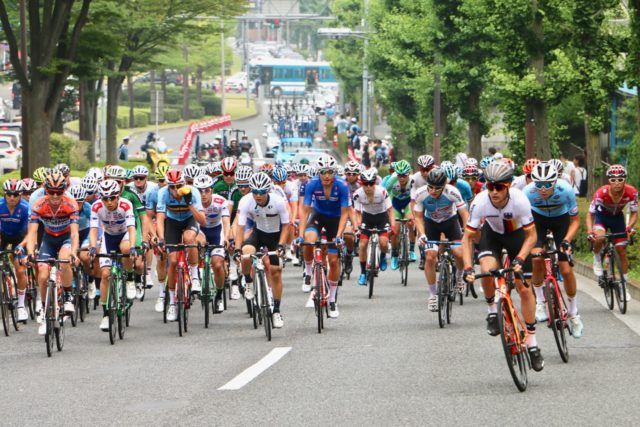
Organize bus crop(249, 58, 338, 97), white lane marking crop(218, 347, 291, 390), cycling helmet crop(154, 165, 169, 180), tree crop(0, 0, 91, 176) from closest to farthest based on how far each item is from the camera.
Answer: white lane marking crop(218, 347, 291, 390) → cycling helmet crop(154, 165, 169, 180) → tree crop(0, 0, 91, 176) → bus crop(249, 58, 338, 97)

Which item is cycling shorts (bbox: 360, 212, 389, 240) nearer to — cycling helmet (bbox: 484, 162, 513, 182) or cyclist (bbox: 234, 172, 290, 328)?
cyclist (bbox: 234, 172, 290, 328)

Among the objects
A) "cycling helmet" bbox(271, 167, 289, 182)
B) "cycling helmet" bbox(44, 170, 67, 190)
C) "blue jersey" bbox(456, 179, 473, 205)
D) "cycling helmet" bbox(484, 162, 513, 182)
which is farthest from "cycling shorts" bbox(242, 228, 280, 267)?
"cycling helmet" bbox(271, 167, 289, 182)

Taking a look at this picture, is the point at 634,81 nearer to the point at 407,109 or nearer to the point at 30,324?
the point at 30,324

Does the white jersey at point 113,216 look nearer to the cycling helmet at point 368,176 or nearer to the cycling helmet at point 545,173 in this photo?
the cycling helmet at point 368,176

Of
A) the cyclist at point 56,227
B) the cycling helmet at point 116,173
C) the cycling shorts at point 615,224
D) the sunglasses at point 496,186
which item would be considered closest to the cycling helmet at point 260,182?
the cyclist at point 56,227

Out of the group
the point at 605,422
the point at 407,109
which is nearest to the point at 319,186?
the point at 605,422

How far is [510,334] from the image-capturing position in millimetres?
11375

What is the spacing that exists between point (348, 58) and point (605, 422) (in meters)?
75.9

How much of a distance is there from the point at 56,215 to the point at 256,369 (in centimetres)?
393

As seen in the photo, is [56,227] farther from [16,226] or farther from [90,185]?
[90,185]

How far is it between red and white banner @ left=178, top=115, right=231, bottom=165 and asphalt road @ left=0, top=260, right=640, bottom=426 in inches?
2064

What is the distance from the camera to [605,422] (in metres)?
10.1

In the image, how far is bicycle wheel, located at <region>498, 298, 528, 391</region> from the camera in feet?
36.9

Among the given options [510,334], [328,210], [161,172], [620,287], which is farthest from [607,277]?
[510,334]
